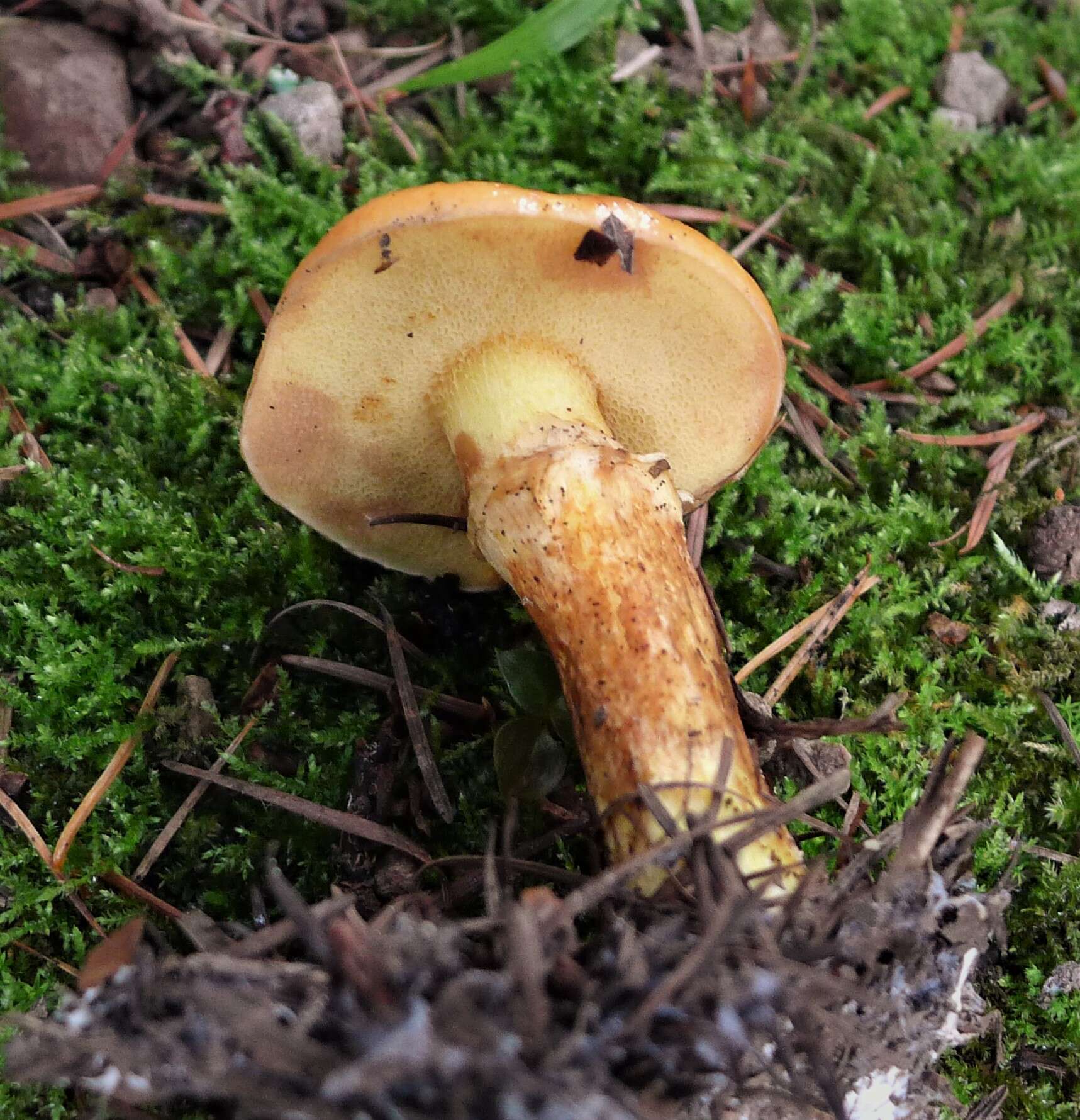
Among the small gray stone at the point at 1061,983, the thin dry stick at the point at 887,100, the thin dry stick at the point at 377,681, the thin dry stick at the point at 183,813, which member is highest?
the thin dry stick at the point at 887,100

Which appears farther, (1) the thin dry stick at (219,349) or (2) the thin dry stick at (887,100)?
(2) the thin dry stick at (887,100)

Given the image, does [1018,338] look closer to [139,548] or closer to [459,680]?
[459,680]

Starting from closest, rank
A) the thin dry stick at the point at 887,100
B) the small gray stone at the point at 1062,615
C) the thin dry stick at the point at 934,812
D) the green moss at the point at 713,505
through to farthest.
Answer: the thin dry stick at the point at 934,812, the green moss at the point at 713,505, the small gray stone at the point at 1062,615, the thin dry stick at the point at 887,100

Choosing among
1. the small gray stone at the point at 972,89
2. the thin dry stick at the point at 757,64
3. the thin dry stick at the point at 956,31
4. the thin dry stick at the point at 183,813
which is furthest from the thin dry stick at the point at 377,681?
the thin dry stick at the point at 956,31

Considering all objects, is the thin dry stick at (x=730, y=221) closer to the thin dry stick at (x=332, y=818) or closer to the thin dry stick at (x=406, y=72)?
the thin dry stick at (x=406, y=72)

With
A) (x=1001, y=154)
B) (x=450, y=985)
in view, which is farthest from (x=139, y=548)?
(x=1001, y=154)

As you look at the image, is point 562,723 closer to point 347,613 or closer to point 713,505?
point 347,613

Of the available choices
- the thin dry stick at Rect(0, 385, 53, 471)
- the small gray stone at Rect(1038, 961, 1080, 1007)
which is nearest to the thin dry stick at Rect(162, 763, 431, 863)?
the thin dry stick at Rect(0, 385, 53, 471)
